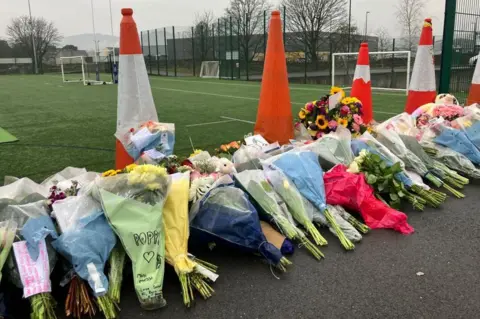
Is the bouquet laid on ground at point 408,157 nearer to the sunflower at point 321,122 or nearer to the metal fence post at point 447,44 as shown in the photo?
the sunflower at point 321,122

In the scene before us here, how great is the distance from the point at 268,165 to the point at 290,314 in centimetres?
156

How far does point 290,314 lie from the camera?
2.21 m

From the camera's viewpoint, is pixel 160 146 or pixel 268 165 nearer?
pixel 268 165

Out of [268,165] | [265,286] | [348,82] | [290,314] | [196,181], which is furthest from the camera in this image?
[348,82]

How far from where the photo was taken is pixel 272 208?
3100 millimetres

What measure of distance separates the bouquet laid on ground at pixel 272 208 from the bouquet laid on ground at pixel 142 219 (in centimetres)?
69

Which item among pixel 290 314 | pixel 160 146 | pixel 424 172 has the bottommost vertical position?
pixel 290 314

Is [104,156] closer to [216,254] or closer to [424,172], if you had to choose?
[216,254]

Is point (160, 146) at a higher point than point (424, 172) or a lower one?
higher

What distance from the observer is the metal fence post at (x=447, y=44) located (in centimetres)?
740

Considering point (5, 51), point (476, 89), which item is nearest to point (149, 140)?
point (476, 89)

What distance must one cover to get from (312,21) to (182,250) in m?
25.8

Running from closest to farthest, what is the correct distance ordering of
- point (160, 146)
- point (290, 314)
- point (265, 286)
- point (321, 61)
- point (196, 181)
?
1. point (290, 314)
2. point (265, 286)
3. point (196, 181)
4. point (160, 146)
5. point (321, 61)

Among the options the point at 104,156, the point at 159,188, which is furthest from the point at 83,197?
the point at 104,156
